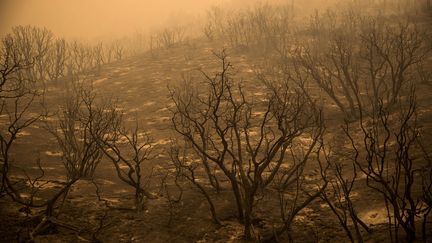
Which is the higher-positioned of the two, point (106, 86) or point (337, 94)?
point (106, 86)

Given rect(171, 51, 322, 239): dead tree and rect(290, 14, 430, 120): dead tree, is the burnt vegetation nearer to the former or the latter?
rect(171, 51, 322, 239): dead tree

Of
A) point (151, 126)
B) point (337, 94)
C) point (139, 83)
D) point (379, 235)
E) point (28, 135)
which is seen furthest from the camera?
point (139, 83)

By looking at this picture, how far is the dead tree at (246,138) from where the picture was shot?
6.41 metres

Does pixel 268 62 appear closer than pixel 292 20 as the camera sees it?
Yes

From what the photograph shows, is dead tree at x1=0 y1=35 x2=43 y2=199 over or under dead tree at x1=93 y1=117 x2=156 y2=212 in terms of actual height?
over

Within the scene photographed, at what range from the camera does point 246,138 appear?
6918mm

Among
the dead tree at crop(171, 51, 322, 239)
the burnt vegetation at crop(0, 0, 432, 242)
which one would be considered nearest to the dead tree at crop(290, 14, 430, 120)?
the burnt vegetation at crop(0, 0, 432, 242)

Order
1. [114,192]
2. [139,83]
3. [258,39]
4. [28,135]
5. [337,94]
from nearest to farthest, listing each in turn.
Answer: [114,192], [28,135], [337,94], [139,83], [258,39]

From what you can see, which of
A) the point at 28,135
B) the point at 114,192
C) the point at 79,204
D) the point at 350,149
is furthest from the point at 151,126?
the point at 350,149

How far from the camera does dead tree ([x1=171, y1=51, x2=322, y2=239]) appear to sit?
21.0 ft

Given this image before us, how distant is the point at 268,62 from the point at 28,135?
12741mm

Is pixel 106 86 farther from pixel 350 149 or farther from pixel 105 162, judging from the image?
pixel 350 149

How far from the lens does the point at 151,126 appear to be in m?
14.3

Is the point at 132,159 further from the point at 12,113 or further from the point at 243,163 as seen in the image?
the point at 12,113
